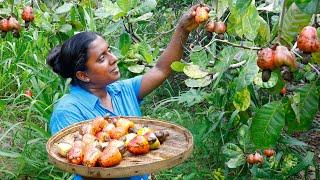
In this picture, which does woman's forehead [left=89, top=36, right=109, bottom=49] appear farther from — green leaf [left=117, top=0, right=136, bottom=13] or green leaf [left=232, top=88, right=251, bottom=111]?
green leaf [left=232, top=88, right=251, bottom=111]

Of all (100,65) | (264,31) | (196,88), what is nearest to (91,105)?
(100,65)

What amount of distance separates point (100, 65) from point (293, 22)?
117 cm

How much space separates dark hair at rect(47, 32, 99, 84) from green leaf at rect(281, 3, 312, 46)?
1.20 metres

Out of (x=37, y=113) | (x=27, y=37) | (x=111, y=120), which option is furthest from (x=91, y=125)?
(x=27, y=37)

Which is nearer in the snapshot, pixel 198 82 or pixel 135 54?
A: pixel 198 82

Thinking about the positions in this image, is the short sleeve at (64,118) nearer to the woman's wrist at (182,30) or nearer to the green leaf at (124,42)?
the woman's wrist at (182,30)

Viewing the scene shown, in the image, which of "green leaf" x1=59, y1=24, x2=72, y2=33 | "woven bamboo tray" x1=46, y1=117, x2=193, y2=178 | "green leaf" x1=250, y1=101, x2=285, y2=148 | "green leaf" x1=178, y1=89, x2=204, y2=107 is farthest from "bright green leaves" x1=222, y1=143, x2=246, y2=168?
"green leaf" x1=250, y1=101, x2=285, y2=148

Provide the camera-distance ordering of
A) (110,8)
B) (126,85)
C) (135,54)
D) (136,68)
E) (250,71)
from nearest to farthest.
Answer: (250,71) < (126,85) < (110,8) < (136,68) < (135,54)

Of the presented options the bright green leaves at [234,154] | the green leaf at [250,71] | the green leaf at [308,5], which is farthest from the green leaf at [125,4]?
the green leaf at [308,5]

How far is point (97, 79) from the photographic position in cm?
251

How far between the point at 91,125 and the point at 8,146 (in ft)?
5.77

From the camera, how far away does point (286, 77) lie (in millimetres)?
1336

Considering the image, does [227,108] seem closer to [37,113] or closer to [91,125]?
[91,125]

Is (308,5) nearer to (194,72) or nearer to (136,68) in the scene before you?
(194,72)
